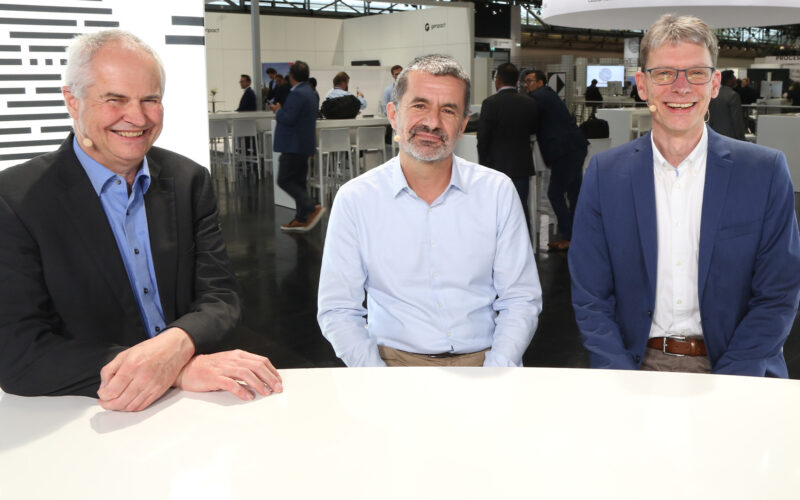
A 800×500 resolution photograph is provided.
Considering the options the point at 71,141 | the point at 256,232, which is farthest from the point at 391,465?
the point at 256,232

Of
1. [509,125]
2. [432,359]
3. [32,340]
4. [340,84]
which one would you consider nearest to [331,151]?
[340,84]

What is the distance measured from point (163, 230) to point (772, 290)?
1.51m

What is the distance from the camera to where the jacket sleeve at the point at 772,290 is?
1775 millimetres

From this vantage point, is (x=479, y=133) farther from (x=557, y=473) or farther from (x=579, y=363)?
(x=557, y=473)

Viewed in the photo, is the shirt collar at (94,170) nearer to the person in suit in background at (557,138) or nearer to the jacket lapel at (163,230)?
the jacket lapel at (163,230)

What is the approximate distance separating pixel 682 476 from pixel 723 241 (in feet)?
3.18

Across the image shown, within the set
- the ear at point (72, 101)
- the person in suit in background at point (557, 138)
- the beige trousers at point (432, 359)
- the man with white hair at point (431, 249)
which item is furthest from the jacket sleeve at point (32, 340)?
the person in suit in background at point (557, 138)

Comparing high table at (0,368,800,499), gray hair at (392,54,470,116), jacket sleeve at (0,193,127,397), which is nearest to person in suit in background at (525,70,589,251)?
gray hair at (392,54,470,116)

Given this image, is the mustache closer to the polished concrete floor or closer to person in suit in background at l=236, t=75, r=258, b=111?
the polished concrete floor

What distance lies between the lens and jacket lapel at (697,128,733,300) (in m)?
1.80

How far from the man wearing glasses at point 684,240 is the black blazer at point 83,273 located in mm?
1001

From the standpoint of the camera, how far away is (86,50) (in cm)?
153

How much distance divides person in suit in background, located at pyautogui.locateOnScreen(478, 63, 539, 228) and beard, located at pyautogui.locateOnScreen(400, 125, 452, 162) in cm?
382

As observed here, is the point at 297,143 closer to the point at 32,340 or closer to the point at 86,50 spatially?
the point at 86,50
